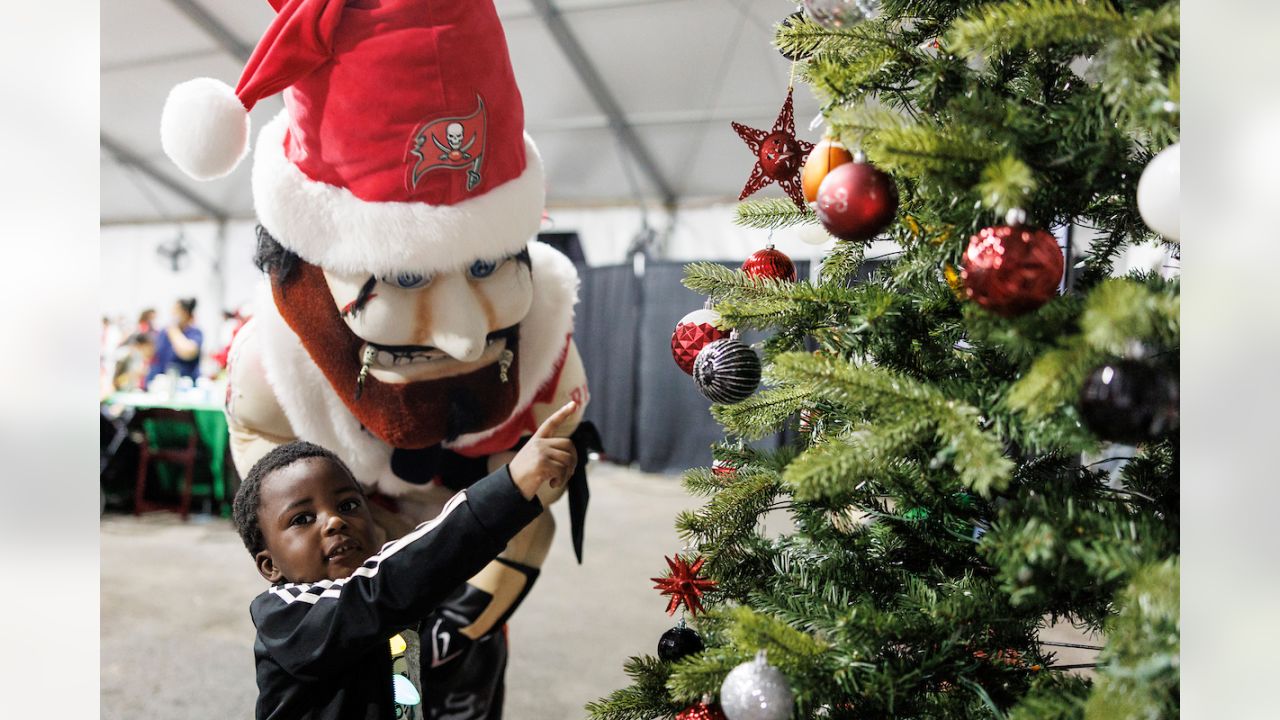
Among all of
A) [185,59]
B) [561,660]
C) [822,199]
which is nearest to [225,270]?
[185,59]

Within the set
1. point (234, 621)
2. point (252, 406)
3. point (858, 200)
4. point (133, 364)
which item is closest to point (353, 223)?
point (252, 406)

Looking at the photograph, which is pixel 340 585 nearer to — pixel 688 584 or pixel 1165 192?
pixel 688 584

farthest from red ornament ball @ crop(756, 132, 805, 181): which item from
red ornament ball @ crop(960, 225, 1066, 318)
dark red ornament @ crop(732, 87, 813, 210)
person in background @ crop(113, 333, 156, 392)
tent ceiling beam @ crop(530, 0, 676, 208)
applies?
person in background @ crop(113, 333, 156, 392)

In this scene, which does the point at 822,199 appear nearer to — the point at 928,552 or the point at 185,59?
the point at 928,552

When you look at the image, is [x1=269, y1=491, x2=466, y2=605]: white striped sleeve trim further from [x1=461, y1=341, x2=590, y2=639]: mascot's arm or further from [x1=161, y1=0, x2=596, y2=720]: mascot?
[x1=461, y1=341, x2=590, y2=639]: mascot's arm

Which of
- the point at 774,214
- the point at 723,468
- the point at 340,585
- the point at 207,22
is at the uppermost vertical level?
the point at 207,22

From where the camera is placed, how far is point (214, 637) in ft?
7.10

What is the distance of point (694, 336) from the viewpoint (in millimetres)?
1004

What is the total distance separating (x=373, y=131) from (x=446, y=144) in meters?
0.11

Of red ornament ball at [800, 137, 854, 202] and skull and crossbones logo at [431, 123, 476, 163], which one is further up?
skull and crossbones logo at [431, 123, 476, 163]

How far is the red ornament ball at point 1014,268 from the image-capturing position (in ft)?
1.85

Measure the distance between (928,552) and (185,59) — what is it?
1334 mm

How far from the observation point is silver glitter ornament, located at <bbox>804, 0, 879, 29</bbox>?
0.70 metres
